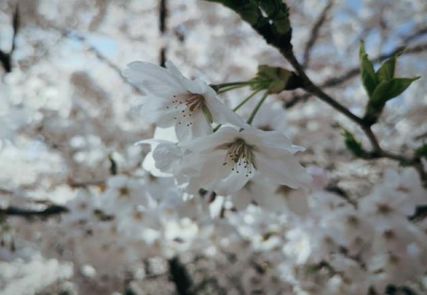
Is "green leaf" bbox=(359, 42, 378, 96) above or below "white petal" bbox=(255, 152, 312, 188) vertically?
above

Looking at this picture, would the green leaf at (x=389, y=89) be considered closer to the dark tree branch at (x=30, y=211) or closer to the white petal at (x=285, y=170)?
the white petal at (x=285, y=170)

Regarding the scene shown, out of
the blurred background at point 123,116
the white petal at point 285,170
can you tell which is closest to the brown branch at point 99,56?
the blurred background at point 123,116

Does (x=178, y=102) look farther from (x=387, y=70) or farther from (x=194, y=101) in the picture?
(x=387, y=70)

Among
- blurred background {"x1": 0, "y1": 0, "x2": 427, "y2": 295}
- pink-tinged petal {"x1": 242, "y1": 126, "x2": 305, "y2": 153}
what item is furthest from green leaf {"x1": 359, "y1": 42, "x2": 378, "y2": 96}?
blurred background {"x1": 0, "y1": 0, "x2": 427, "y2": 295}

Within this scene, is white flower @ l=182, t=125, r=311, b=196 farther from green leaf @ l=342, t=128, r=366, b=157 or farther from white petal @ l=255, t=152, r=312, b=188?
green leaf @ l=342, t=128, r=366, b=157

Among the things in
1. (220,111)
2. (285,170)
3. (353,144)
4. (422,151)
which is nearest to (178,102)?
(220,111)
